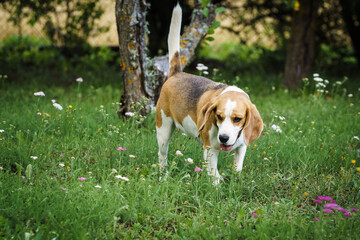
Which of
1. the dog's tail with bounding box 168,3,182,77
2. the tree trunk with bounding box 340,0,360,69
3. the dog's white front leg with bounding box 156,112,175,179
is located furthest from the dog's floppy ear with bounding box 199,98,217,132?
the tree trunk with bounding box 340,0,360,69

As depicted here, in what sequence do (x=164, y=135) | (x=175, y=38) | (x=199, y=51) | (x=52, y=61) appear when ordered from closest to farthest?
(x=164, y=135) → (x=175, y=38) → (x=199, y=51) → (x=52, y=61)

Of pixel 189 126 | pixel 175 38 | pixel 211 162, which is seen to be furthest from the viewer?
pixel 175 38

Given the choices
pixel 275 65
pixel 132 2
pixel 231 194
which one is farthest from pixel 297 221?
pixel 275 65

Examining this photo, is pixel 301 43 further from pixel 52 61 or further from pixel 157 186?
pixel 52 61

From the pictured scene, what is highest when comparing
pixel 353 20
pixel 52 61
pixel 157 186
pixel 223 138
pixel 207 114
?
pixel 353 20

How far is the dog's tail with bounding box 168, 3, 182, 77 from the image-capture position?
4.15 m

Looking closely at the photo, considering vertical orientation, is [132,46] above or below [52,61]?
above

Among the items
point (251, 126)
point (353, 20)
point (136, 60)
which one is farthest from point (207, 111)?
point (353, 20)

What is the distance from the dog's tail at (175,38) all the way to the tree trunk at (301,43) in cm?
341

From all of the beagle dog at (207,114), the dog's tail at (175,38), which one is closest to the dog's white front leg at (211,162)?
the beagle dog at (207,114)

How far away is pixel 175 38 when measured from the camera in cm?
419

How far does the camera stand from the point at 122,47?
4941 millimetres

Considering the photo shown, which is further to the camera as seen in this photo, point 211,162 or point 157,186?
point 211,162

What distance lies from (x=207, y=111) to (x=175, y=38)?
1236mm
